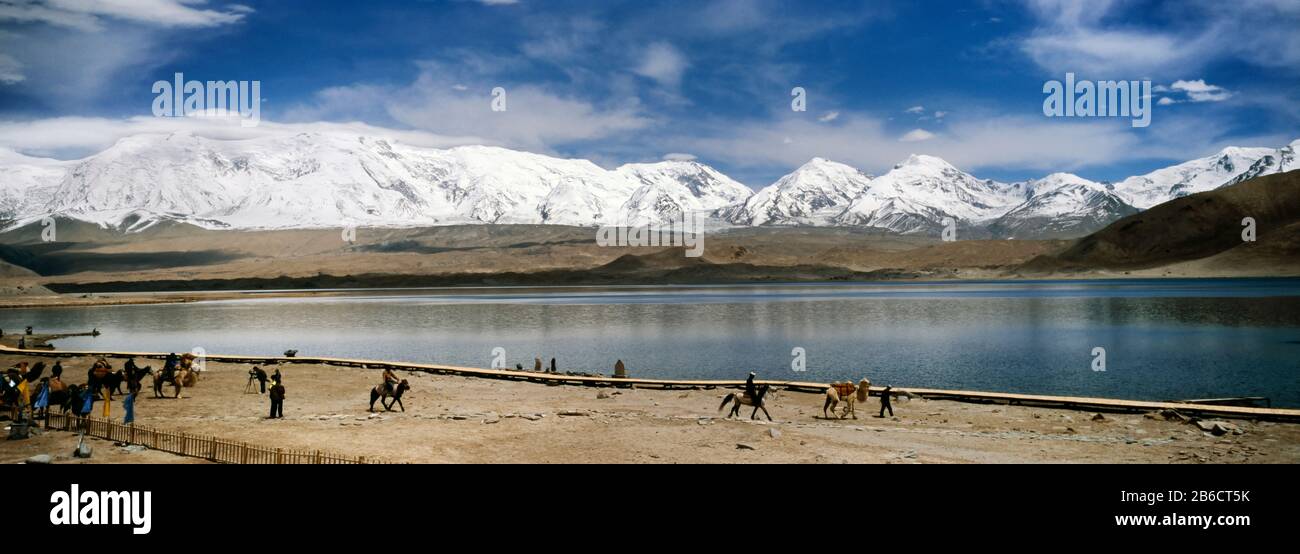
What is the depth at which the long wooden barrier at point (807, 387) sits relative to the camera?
993 inches

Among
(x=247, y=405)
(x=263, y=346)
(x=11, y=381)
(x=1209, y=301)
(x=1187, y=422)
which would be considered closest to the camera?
(x=1187, y=422)

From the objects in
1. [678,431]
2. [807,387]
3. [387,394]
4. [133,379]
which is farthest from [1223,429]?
[133,379]

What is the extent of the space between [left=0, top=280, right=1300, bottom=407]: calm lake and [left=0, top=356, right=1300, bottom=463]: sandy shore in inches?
410

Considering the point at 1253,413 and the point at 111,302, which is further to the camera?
the point at 111,302

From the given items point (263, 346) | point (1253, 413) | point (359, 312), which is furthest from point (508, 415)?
point (359, 312)

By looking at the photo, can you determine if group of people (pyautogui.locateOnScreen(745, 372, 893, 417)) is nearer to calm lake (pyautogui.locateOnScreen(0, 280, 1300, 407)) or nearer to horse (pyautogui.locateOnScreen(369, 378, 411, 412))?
calm lake (pyautogui.locateOnScreen(0, 280, 1300, 407))

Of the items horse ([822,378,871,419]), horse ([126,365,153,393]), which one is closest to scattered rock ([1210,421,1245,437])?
horse ([822,378,871,419])

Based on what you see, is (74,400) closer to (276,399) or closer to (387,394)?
(276,399)

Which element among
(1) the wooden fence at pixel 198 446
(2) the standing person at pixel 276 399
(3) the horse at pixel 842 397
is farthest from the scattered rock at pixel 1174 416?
(2) the standing person at pixel 276 399

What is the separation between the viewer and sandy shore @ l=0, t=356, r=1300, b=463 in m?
20.7

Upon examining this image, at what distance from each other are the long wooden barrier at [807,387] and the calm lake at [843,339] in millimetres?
6434

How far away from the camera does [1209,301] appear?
4119 inches
